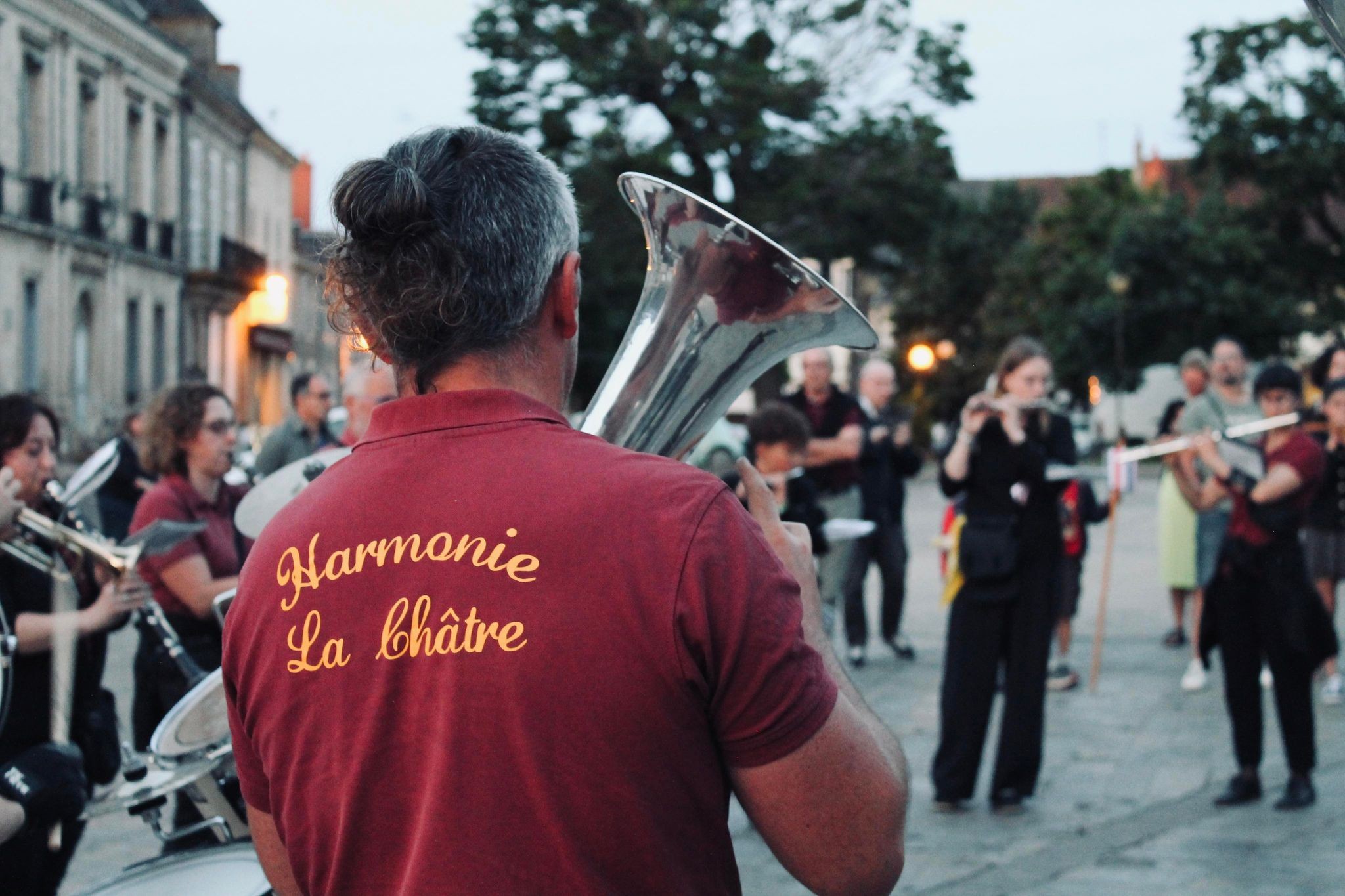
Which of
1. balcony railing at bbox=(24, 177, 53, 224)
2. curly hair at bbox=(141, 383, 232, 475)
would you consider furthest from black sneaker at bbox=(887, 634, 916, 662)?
balcony railing at bbox=(24, 177, 53, 224)

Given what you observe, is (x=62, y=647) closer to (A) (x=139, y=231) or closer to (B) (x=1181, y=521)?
(B) (x=1181, y=521)

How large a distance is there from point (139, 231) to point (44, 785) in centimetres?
2750

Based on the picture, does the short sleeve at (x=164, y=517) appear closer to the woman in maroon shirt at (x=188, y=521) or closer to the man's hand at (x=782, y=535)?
the woman in maroon shirt at (x=188, y=521)

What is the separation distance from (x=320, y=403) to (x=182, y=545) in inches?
166

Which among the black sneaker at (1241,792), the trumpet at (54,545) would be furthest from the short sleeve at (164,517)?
the black sneaker at (1241,792)

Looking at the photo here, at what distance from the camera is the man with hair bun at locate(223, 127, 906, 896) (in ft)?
4.80

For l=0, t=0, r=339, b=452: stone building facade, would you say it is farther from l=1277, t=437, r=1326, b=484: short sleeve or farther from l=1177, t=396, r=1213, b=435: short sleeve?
l=1277, t=437, r=1326, b=484: short sleeve

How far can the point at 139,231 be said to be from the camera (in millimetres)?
28562

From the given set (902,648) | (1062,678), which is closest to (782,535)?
(1062,678)

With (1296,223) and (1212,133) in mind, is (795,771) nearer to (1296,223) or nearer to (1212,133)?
(1212,133)

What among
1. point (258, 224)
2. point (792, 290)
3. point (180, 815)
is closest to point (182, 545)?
point (180, 815)

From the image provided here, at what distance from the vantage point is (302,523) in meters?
1.66

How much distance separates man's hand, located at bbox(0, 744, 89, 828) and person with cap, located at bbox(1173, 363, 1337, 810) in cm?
431

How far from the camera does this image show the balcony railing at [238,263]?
34.1 metres
